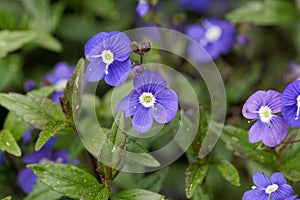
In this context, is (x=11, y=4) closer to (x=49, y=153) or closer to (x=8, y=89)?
(x=8, y=89)

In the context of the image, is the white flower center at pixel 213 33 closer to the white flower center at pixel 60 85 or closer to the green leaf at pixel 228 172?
the white flower center at pixel 60 85

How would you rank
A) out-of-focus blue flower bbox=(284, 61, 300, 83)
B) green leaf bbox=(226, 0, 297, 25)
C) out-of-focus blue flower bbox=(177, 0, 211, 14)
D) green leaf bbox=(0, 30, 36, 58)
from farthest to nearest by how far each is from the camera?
out-of-focus blue flower bbox=(177, 0, 211, 14), green leaf bbox=(226, 0, 297, 25), out-of-focus blue flower bbox=(284, 61, 300, 83), green leaf bbox=(0, 30, 36, 58)

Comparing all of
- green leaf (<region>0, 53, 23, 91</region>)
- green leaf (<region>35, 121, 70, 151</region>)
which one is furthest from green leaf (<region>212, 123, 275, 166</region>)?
green leaf (<region>0, 53, 23, 91</region>)

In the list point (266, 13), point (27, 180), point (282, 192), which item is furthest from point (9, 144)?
point (266, 13)

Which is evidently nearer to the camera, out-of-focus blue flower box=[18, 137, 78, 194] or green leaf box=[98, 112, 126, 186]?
green leaf box=[98, 112, 126, 186]

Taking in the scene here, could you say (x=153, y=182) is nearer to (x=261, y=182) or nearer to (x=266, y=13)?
(x=261, y=182)

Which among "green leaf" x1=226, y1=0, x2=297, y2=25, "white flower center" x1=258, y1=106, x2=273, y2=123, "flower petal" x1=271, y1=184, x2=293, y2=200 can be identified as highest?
"green leaf" x1=226, y1=0, x2=297, y2=25

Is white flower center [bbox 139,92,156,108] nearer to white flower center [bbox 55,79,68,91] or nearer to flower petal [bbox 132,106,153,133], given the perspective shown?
flower petal [bbox 132,106,153,133]
